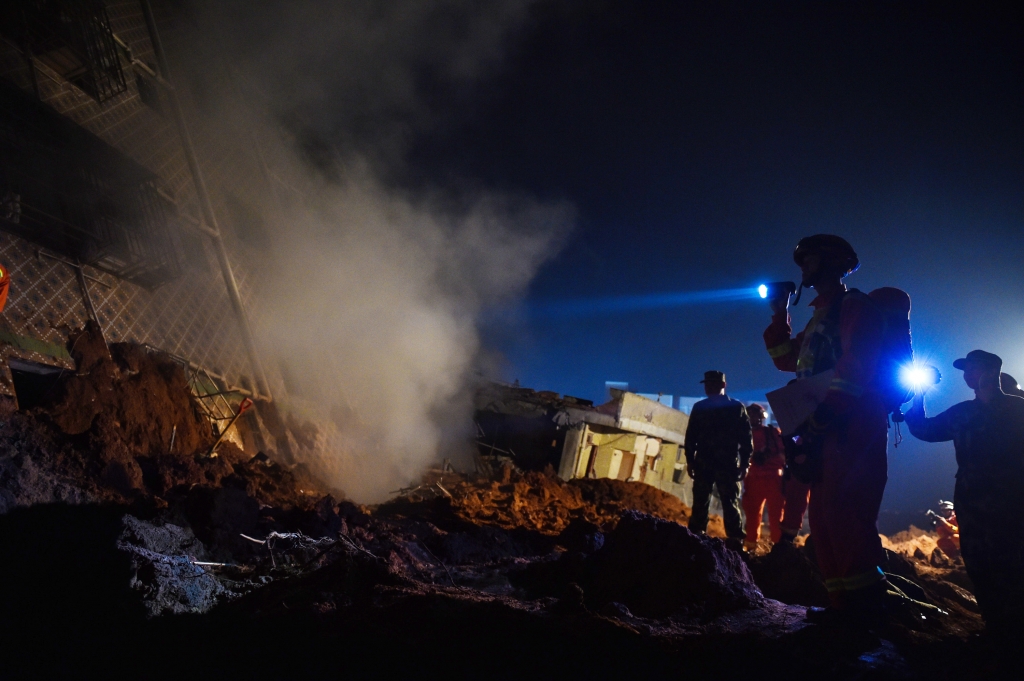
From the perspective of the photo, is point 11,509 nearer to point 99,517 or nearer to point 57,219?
point 99,517

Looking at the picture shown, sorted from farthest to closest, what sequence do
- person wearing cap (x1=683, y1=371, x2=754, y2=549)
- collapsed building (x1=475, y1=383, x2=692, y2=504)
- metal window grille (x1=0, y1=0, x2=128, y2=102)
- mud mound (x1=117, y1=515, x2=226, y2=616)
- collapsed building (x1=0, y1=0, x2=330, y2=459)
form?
collapsed building (x1=475, y1=383, x2=692, y2=504) < person wearing cap (x1=683, y1=371, x2=754, y2=549) < metal window grille (x1=0, y1=0, x2=128, y2=102) < collapsed building (x1=0, y1=0, x2=330, y2=459) < mud mound (x1=117, y1=515, x2=226, y2=616)

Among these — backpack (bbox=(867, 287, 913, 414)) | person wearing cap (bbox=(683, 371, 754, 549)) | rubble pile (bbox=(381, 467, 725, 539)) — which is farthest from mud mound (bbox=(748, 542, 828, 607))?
rubble pile (bbox=(381, 467, 725, 539))

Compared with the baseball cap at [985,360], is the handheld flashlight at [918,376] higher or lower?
lower

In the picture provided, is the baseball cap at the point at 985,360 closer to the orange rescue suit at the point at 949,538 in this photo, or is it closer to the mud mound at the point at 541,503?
the mud mound at the point at 541,503

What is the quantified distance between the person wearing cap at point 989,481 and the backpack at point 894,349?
58 centimetres

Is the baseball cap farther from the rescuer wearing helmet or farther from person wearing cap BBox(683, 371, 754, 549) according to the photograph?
person wearing cap BBox(683, 371, 754, 549)

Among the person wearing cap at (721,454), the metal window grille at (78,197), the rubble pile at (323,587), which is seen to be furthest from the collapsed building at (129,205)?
the person wearing cap at (721,454)

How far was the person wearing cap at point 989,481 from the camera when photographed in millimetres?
2801

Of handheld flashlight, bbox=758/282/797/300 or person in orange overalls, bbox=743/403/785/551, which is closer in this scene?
handheld flashlight, bbox=758/282/797/300

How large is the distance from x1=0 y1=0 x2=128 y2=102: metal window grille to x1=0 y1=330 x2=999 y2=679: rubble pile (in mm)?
3110

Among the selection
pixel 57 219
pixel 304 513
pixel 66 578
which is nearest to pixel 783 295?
pixel 304 513

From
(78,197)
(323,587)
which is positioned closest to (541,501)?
(323,587)

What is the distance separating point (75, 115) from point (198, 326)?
8.08 feet

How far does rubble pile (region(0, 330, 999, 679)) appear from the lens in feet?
5.72
